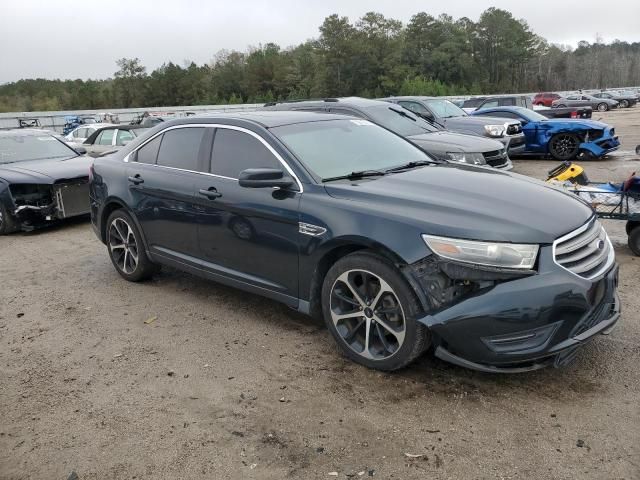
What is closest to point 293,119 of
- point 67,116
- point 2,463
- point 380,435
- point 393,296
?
point 393,296

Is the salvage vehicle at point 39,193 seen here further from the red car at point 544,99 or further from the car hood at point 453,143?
the red car at point 544,99

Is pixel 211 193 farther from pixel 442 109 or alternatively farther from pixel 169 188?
pixel 442 109

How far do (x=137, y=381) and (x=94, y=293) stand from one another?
216 centimetres

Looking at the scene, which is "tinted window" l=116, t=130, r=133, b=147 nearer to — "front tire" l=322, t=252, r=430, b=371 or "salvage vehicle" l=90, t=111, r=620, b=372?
"salvage vehicle" l=90, t=111, r=620, b=372

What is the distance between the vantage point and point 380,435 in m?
3.09

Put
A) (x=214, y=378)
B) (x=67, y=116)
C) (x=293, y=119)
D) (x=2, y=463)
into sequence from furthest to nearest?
(x=67, y=116), (x=293, y=119), (x=214, y=378), (x=2, y=463)

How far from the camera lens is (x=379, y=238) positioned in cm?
353

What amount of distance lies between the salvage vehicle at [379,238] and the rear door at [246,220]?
1 cm

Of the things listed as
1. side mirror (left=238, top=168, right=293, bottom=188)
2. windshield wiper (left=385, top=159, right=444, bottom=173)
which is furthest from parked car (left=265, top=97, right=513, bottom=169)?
side mirror (left=238, top=168, right=293, bottom=188)

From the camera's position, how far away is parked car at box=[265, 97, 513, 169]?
360 inches

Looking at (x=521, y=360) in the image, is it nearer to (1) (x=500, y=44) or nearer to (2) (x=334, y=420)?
(2) (x=334, y=420)

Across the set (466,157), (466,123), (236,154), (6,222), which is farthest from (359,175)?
→ (466,123)

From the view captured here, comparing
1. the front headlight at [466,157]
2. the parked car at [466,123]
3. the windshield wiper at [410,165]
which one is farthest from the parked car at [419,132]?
the windshield wiper at [410,165]

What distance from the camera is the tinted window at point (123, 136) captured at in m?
13.2
